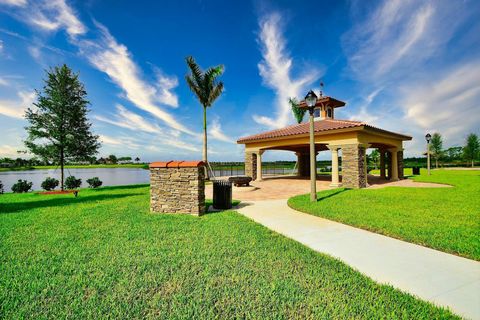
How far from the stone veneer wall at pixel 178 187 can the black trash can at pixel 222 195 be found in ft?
3.26

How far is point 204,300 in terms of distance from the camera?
2.74m

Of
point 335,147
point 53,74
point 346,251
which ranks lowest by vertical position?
point 346,251

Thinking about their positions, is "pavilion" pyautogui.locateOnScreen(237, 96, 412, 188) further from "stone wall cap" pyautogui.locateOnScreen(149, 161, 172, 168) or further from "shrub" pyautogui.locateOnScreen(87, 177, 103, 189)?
"shrub" pyautogui.locateOnScreen(87, 177, 103, 189)

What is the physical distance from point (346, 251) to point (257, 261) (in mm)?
1888

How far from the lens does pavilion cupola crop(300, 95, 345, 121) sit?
20.6m

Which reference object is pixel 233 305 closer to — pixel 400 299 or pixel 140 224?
pixel 400 299

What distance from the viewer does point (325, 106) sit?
68.5 ft

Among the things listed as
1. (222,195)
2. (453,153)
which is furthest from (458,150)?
(222,195)

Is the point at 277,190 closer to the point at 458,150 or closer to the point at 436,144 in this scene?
the point at 436,144

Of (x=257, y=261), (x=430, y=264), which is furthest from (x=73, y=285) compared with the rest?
(x=430, y=264)

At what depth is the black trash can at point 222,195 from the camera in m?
8.74

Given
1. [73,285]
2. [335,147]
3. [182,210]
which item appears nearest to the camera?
[73,285]

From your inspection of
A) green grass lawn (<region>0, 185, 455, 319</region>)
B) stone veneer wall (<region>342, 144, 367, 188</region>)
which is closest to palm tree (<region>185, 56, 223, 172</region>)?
stone veneer wall (<region>342, 144, 367, 188</region>)

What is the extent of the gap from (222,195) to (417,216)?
6333 mm
